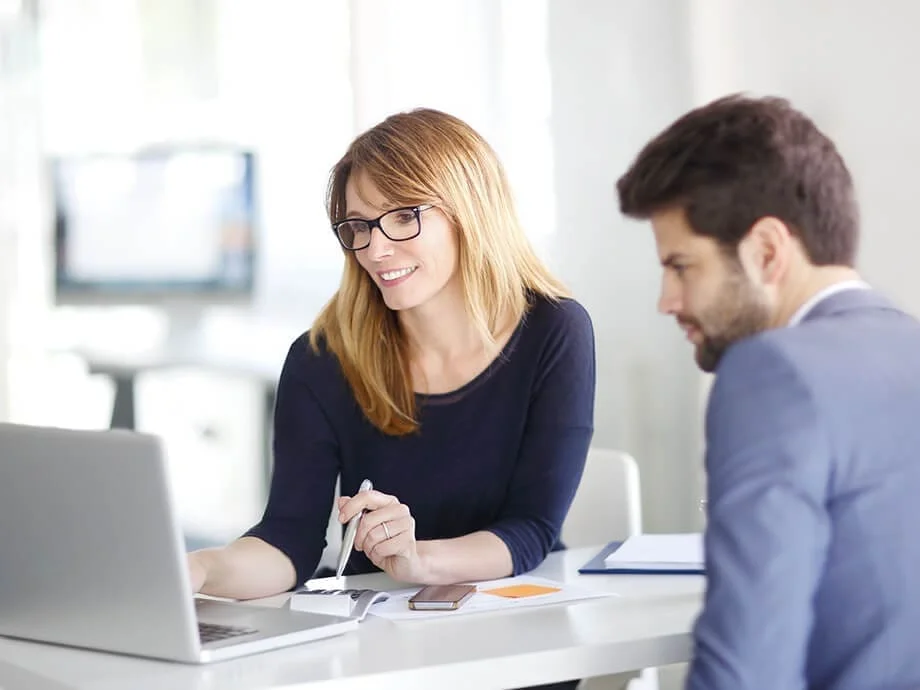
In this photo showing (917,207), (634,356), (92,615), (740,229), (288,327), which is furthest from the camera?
(288,327)

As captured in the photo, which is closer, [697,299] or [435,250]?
[697,299]

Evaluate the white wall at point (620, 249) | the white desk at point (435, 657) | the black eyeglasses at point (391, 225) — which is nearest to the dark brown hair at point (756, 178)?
the white desk at point (435, 657)

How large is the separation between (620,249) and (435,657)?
2.34 m

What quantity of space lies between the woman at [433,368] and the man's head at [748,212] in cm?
75

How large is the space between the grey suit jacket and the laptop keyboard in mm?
576

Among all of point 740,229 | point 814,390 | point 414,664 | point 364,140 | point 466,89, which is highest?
point 466,89

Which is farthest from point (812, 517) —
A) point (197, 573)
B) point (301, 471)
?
point (301, 471)

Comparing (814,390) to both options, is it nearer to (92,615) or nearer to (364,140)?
(92,615)

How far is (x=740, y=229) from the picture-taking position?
1.32 metres

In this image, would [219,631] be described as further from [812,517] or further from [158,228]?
[158,228]

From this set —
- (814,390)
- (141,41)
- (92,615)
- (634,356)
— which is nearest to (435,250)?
(92,615)

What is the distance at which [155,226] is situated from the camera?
446cm

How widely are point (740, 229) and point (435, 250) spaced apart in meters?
0.87

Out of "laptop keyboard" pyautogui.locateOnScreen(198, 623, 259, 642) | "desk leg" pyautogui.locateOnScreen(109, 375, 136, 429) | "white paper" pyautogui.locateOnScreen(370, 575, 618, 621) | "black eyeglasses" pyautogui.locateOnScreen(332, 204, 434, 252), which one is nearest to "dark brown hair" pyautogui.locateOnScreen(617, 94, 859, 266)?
"white paper" pyautogui.locateOnScreen(370, 575, 618, 621)
